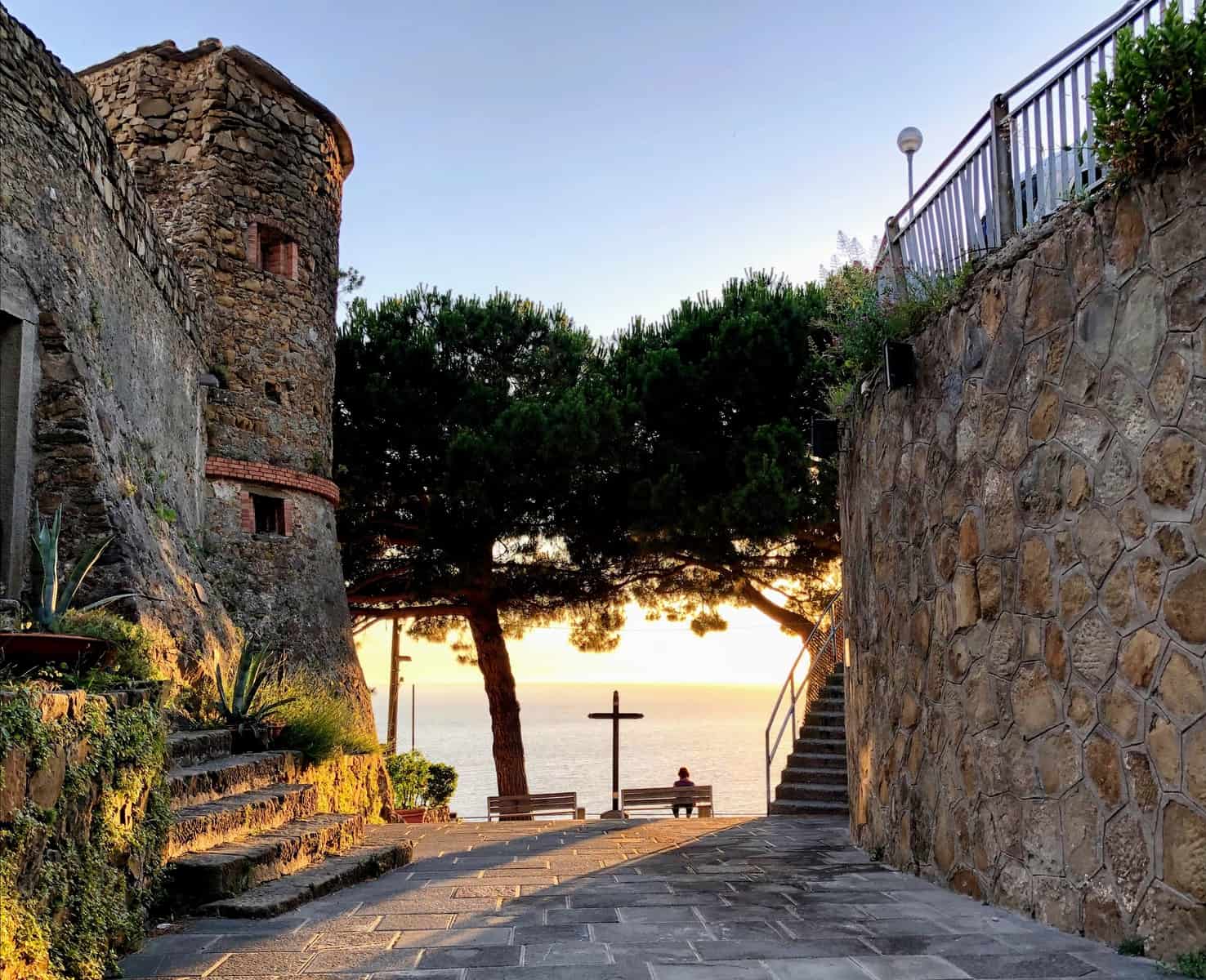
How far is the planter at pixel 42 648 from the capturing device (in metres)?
3.92

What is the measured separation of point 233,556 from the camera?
11.2 meters

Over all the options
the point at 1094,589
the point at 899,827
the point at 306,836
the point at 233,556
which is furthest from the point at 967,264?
the point at 233,556

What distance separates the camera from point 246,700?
7.60m

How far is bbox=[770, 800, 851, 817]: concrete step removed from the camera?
33.5ft

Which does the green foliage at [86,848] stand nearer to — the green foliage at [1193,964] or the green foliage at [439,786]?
the green foliage at [1193,964]

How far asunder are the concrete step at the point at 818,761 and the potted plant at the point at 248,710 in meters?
5.75

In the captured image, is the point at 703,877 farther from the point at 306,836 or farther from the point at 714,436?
the point at 714,436

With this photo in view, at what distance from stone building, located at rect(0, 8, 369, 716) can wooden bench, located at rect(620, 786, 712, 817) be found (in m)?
4.55

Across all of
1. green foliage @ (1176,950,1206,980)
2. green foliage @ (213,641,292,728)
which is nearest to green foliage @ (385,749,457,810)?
green foliage @ (213,641,292,728)

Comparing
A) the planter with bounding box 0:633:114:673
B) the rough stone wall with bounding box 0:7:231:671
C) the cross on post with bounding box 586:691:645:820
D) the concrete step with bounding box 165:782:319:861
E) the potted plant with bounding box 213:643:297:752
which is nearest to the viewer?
the planter with bounding box 0:633:114:673

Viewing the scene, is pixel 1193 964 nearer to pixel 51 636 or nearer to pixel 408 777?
pixel 51 636

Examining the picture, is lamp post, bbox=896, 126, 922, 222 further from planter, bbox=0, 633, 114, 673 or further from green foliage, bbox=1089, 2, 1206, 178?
planter, bbox=0, 633, 114, 673

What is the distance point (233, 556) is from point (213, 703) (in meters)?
3.78

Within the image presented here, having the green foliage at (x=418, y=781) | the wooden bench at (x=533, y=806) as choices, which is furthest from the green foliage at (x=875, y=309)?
the green foliage at (x=418, y=781)
